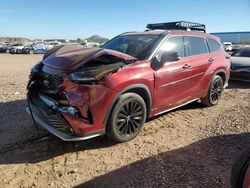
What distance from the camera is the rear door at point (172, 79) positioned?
4.78 meters

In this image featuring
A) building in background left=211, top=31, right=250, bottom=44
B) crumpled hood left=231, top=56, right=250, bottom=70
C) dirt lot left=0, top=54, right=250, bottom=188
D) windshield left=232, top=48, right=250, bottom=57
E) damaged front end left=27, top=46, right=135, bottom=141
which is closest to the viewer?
dirt lot left=0, top=54, right=250, bottom=188

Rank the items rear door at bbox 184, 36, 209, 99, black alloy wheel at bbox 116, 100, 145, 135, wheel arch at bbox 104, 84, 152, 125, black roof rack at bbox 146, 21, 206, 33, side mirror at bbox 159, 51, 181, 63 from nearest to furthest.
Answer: wheel arch at bbox 104, 84, 152, 125
black alloy wheel at bbox 116, 100, 145, 135
side mirror at bbox 159, 51, 181, 63
rear door at bbox 184, 36, 209, 99
black roof rack at bbox 146, 21, 206, 33

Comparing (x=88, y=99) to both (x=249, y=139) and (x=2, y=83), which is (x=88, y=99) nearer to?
(x=249, y=139)

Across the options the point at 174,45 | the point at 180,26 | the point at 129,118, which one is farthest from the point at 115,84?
the point at 180,26

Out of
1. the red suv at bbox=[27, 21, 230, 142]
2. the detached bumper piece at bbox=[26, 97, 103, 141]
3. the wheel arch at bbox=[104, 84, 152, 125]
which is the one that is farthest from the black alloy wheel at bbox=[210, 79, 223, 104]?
the detached bumper piece at bbox=[26, 97, 103, 141]

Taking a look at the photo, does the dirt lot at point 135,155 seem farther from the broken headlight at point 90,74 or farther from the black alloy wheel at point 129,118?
the broken headlight at point 90,74

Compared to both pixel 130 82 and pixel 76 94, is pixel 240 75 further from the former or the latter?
pixel 76 94

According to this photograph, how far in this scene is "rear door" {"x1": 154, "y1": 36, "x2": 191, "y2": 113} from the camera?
478 cm

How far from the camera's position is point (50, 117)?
3.90 metres

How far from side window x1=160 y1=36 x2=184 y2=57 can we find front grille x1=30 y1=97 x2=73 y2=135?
2262 millimetres

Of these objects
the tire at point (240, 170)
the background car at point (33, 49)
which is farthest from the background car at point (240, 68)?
the background car at point (33, 49)

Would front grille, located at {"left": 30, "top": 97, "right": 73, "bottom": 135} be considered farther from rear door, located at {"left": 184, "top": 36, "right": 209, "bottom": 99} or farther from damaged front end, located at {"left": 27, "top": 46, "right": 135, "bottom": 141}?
rear door, located at {"left": 184, "top": 36, "right": 209, "bottom": 99}

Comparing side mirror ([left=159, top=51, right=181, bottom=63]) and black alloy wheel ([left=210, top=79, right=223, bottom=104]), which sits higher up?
side mirror ([left=159, top=51, right=181, bottom=63])

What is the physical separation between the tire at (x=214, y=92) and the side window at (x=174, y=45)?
1.42 metres
